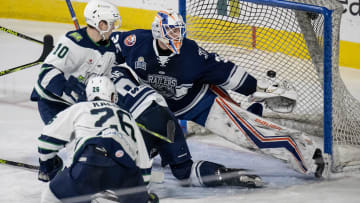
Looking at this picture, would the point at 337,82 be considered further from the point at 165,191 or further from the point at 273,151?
the point at 165,191

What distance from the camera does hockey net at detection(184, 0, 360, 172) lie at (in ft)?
12.3

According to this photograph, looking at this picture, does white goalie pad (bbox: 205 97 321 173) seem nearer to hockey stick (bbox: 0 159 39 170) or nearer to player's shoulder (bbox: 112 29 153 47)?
player's shoulder (bbox: 112 29 153 47)

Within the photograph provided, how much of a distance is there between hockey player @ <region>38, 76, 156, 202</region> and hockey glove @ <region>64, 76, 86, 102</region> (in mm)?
623

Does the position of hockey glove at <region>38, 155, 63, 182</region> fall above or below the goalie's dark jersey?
below

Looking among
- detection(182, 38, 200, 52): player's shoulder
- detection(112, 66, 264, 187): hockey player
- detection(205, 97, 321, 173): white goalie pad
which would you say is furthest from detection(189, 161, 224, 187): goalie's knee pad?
detection(182, 38, 200, 52): player's shoulder

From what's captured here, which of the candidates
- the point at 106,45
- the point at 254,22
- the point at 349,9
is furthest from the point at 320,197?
the point at 349,9

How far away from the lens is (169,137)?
10.8ft

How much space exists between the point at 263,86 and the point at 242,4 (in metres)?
0.84

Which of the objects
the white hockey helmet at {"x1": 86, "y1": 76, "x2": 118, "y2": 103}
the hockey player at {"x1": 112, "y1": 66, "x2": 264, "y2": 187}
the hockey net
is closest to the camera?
the white hockey helmet at {"x1": 86, "y1": 76, "x2": 118, "y2": 103}

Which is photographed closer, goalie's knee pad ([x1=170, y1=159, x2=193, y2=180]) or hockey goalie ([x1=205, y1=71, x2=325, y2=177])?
goalie's knee pad ([x1=170, y1=159, x2=193, y2=180])

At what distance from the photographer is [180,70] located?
3434 millimetres

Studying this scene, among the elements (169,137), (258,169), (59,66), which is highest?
(59,66)

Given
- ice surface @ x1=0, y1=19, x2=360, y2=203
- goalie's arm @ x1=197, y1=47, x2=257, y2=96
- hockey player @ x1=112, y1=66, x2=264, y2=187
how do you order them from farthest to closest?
1. goalie's arm @ x1=197, y1=47, x2=257, y2=96
2. hockey player @ x1=112, y1=66, x2=264, y2=187
3. ice surface @ x1=0, y1=19, x2=360, y2=203

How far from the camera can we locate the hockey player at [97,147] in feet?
8.25
